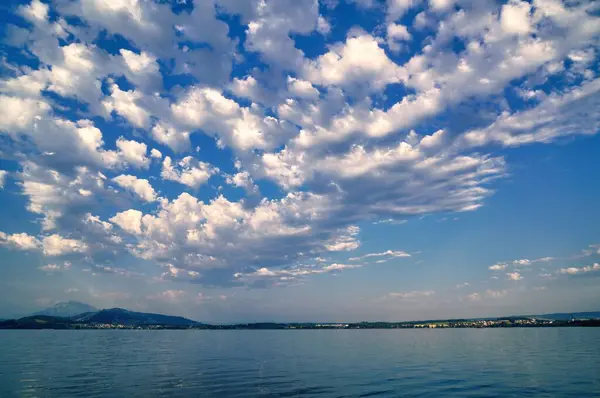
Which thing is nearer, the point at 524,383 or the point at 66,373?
Result: the point at 524,383

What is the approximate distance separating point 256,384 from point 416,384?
82.2 feet

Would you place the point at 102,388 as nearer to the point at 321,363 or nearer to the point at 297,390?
the point at 297,390

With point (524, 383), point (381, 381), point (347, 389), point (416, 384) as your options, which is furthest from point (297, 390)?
point (524, 383)

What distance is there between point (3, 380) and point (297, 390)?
49156 millimetres

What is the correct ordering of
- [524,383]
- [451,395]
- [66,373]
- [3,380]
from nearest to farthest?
1. [451,395]
2. [524,383]
3. [3,380]
4. [66,373]

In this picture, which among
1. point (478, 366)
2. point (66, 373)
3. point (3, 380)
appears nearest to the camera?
point (3, 380)

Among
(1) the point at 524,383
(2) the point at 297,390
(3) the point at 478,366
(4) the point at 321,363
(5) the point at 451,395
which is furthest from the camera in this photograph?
(4) the point at 321,363

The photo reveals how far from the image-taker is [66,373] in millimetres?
68062

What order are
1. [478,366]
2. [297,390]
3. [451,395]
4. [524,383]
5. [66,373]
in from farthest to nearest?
[478,366]
[66,373]
[524,383]
[297,390]
[451,395]

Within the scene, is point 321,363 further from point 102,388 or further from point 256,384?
point 102,388

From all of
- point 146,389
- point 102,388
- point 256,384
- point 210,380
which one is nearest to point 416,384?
point 256,384

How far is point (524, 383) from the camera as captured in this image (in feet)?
181

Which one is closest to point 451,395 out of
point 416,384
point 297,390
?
point 416,384

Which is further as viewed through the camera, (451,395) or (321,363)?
(321,363)
